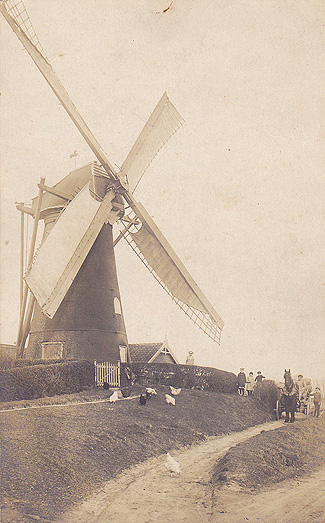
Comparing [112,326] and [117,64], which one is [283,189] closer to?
[117,64]

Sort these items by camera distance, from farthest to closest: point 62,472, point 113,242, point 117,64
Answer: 1. point 113,242
2. point 117,64
3. point 62,472

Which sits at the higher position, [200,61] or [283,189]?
[200,61]

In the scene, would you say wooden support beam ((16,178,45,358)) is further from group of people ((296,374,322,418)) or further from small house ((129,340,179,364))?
small house ((129,340,179,364))

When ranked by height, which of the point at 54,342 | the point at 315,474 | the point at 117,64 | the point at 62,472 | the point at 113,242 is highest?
the point at 117,64

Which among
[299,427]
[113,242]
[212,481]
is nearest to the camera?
[212,481]

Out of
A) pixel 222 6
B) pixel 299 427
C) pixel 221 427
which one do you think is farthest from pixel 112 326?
pixel 222 6

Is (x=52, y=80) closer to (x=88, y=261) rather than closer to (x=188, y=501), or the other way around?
(x=88, y=261)

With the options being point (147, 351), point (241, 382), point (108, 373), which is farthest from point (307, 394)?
point (147, 351)
